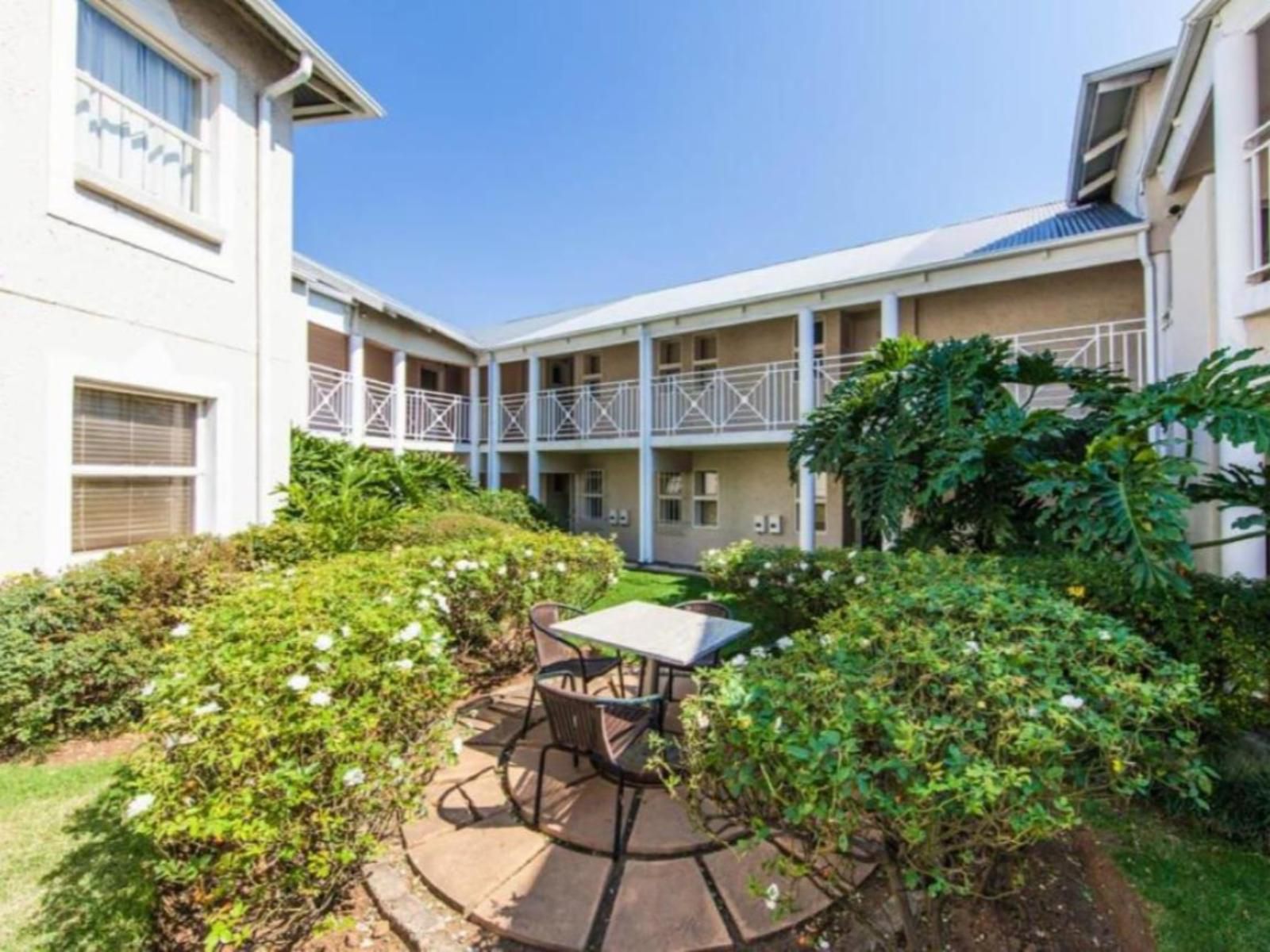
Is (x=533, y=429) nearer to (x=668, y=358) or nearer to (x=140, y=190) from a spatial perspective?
(x=668, y=358)

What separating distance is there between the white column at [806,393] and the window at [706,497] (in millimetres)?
3129

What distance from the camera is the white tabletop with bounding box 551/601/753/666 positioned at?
405 cm

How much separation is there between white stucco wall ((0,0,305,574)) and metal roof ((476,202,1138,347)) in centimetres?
753

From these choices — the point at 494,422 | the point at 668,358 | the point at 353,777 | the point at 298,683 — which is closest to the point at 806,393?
the point at 668,358

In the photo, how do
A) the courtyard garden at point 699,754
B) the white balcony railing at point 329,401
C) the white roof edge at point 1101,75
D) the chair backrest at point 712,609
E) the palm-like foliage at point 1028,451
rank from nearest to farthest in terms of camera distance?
the courtyard garden at point 699,754
the palm-like foliage at point 1028,451
the chair backrest at point 712,609
the white roof edge at point 1101,75
the white balcony railing at point 329,401

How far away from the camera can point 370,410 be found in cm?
1328

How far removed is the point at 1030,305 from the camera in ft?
34.0

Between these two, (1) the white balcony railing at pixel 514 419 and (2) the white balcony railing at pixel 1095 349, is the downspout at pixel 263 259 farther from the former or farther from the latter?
(2) the white balcony railing at pixel 1095 349

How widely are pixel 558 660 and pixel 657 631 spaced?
2.94ft

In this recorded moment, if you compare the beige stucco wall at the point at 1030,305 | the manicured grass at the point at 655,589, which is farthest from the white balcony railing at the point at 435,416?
the beige stucco wall at the point at 1030,305

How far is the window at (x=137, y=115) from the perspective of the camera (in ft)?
17.9

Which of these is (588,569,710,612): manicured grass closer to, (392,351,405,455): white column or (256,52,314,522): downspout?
(256,52,314,522): downspout

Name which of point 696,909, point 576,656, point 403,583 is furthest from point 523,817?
point 403,583

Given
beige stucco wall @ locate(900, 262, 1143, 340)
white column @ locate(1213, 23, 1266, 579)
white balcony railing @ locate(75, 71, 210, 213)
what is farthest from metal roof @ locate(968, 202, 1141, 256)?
white balcony railing @ locate(75, 71, 210, 213)
